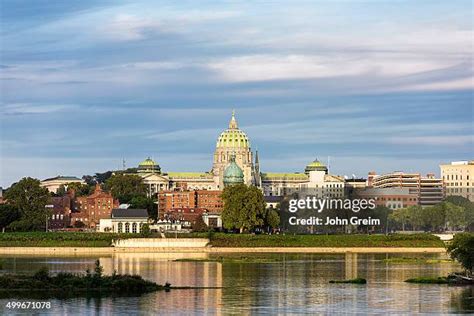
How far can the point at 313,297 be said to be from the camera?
78.5 metres

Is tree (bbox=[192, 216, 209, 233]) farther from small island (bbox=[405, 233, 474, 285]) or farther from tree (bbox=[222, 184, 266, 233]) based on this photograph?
small island (bbox=[405, 233, 474, 285])

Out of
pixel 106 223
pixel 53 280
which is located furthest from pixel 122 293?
pixel 106 223

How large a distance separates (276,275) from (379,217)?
85.5 metres

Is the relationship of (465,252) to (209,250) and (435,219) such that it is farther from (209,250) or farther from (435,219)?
(435,219)

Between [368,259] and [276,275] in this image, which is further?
[368,259]

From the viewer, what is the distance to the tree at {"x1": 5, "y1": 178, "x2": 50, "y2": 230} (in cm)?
16975

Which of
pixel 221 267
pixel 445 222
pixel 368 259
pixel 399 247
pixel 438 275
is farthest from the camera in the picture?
pixel 445 222

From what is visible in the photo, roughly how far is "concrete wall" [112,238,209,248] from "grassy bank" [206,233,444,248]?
147 cm

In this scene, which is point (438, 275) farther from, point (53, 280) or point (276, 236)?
point (276, 236)

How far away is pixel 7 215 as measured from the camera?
16538 centimetres

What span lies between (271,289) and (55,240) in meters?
63.6

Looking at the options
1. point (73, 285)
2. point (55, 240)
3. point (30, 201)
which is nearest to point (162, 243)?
point (55, 240)

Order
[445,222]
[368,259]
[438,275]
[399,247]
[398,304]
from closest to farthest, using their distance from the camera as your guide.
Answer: [398,304], [438,275], [368,259], [399,247], [445,222]

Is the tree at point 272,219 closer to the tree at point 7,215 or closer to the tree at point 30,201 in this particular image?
the tree at point 30,201
